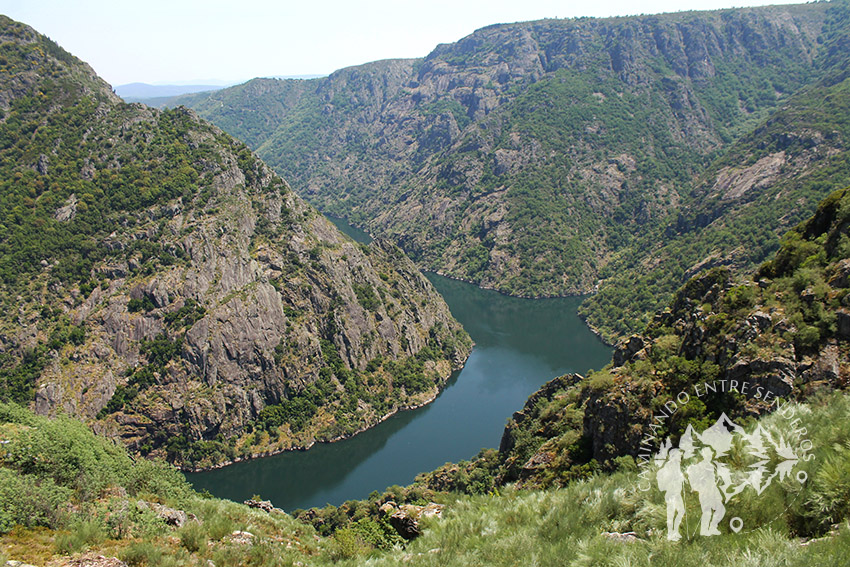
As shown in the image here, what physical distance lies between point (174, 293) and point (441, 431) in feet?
154

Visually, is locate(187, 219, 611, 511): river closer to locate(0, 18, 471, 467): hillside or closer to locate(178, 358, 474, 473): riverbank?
locate(178, 358, 474, 473): riverbank

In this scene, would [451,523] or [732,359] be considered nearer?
[451,523]

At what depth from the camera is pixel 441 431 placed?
3275 inches

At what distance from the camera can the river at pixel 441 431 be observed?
69562 mm

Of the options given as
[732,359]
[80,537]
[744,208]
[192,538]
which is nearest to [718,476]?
[192,538]

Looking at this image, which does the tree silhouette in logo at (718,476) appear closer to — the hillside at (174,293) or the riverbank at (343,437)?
the riverbank at (343,437)

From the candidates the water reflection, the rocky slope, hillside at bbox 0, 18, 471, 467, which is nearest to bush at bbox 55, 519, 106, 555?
the rocky slope

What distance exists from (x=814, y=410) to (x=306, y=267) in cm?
8950

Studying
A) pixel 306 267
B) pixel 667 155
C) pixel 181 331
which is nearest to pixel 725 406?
pixel 181 331

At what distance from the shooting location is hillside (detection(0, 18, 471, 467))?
236ft

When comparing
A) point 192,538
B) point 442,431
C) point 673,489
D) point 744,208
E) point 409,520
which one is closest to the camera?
point 673,489

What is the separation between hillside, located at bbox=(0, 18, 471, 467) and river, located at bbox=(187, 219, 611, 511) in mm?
3167

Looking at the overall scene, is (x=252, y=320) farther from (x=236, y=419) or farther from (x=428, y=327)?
(x=428, y=327)

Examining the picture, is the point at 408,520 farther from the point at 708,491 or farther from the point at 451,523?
the point at 708,491
